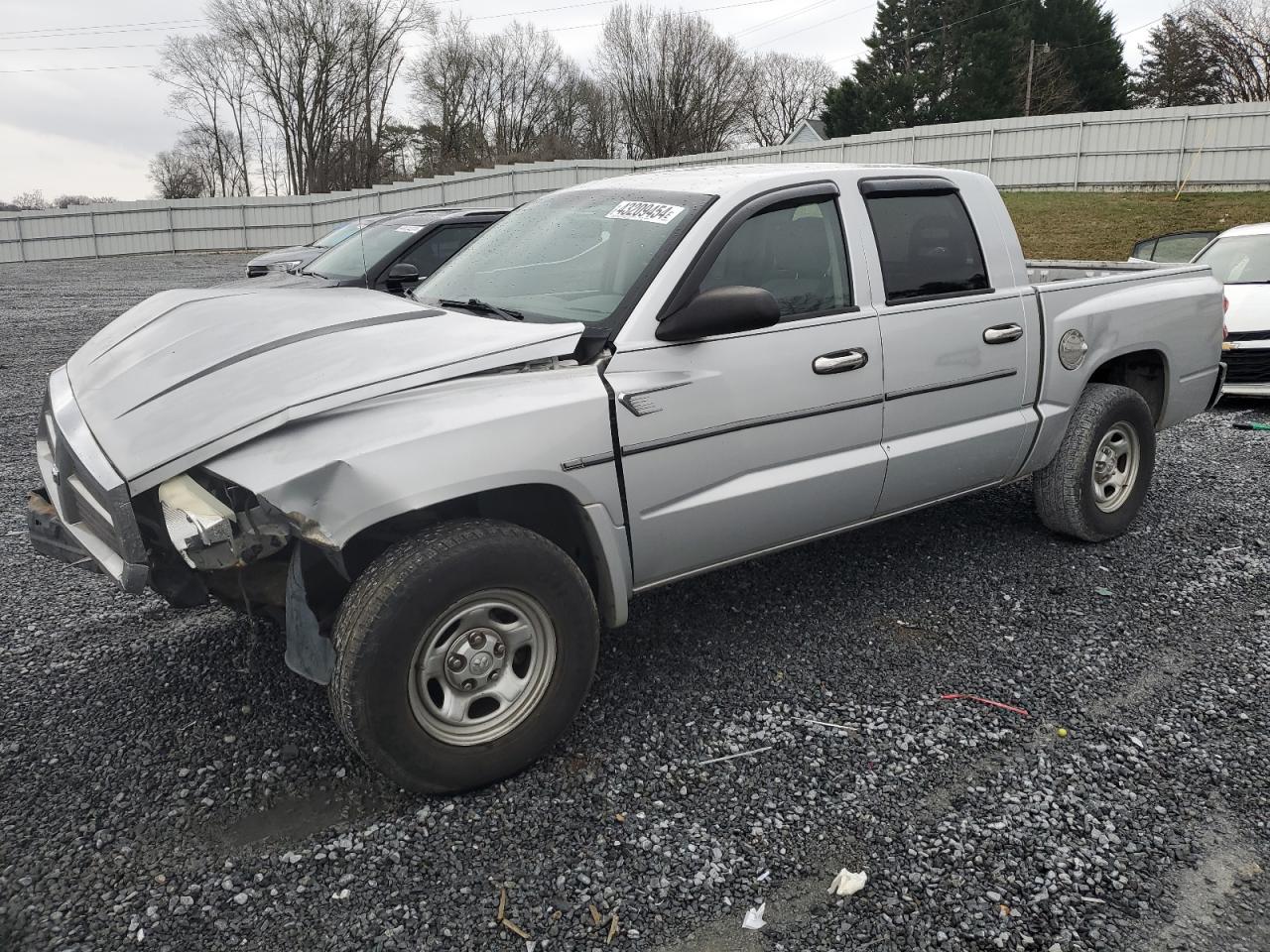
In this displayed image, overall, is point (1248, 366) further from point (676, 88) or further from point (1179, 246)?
point (676, 88)

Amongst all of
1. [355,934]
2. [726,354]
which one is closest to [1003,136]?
[726,354]

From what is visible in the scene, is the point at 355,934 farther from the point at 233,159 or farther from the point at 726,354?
the point at 233,159

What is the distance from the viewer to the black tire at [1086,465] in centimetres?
477

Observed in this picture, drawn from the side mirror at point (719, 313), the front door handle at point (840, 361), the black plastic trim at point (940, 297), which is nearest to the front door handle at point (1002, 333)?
the black plastic trim at point (940, 297)

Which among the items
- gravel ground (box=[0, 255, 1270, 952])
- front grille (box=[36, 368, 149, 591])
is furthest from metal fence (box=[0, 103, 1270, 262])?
front grille (box=[36, 368, 149, 591])

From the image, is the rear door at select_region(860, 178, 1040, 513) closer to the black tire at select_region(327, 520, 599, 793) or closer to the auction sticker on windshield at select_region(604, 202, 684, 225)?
the auction sticker on windshield at select_region(604, 202, 684, 225)

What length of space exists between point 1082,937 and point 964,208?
3.19 meters

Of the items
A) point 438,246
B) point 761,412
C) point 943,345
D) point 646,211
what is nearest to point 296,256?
point 438,246

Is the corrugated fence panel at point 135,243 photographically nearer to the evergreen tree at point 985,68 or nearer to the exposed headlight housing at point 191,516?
the evergreen tree at point 985,68

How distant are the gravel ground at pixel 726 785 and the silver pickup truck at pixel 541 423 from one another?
1.24ft

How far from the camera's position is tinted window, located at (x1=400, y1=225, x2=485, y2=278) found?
9148 mm

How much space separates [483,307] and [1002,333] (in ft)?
7.71

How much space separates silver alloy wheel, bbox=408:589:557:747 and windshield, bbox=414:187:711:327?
1.06 metres

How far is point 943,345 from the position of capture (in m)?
4.05
